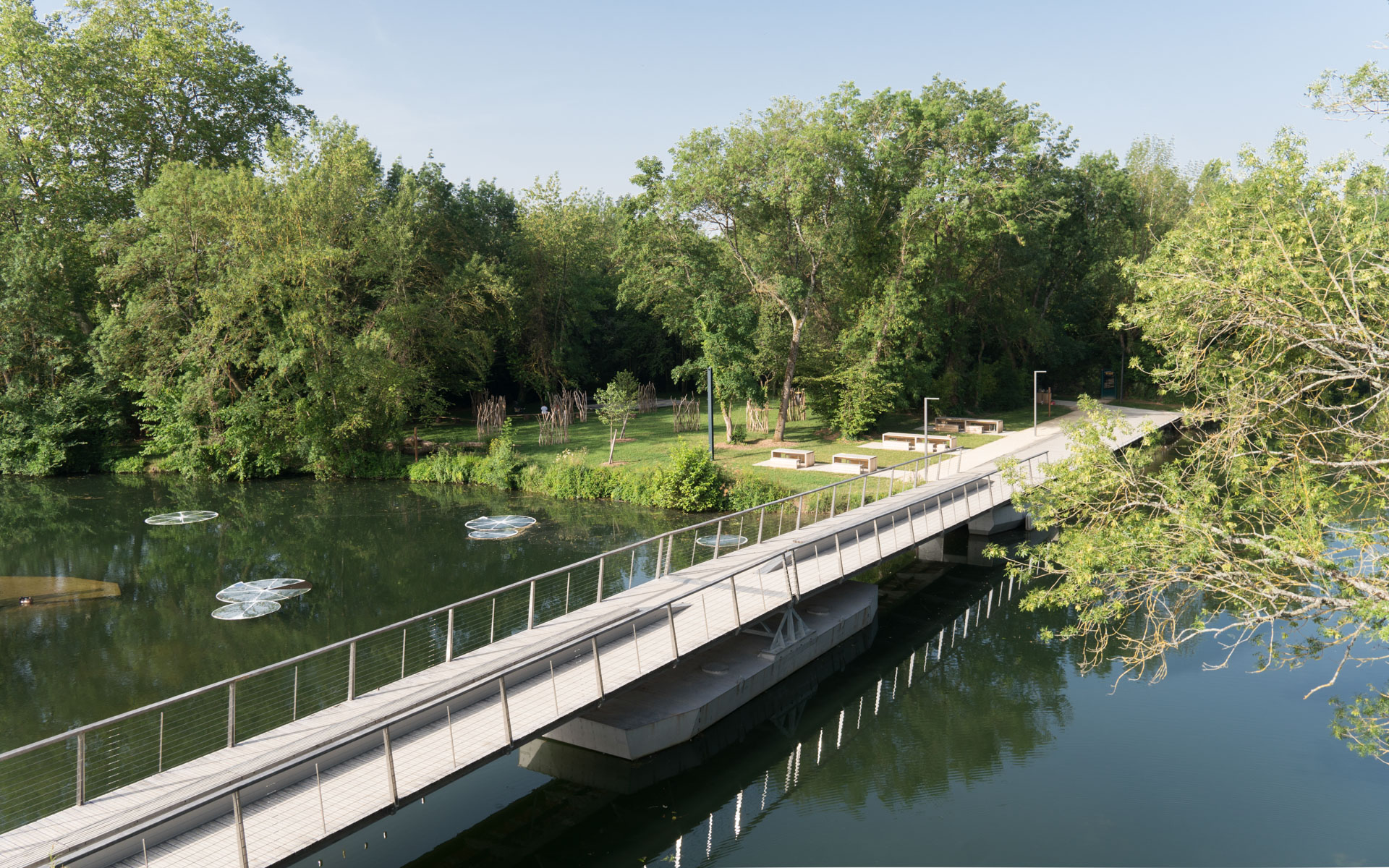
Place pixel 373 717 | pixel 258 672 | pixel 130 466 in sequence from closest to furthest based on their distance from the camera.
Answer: pixel 258 672
pixel 373 717
pixel 130 466

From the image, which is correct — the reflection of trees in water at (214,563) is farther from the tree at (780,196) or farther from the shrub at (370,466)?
the tree at (780,196)

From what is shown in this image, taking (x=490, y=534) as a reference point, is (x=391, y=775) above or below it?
above

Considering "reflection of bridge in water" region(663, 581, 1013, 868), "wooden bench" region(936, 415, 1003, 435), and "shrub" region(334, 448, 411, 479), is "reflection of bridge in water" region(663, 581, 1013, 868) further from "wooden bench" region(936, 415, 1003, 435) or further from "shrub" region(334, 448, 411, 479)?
"shrub" region(334, 448, 411, 479)

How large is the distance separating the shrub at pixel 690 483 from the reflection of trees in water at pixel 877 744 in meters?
9.87

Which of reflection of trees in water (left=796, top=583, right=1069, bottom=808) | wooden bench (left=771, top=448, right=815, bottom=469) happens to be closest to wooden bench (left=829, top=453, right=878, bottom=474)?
wooden bench (left=771, top=448, right=815, bottom=469)

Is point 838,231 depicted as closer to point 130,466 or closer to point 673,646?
point 673,646

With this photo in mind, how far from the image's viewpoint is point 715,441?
38844mm

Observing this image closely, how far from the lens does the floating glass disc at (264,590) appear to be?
2128 centimetres

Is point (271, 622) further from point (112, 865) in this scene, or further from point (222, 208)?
point (222, 208)

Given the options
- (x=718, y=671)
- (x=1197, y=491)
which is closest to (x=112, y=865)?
(x=718, y=671)

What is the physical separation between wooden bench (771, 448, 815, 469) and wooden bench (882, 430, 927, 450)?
15.1ft

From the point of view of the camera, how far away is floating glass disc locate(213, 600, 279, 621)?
20.1 m

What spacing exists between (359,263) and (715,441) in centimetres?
1794

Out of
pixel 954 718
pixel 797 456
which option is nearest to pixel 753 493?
pixel 797 456
